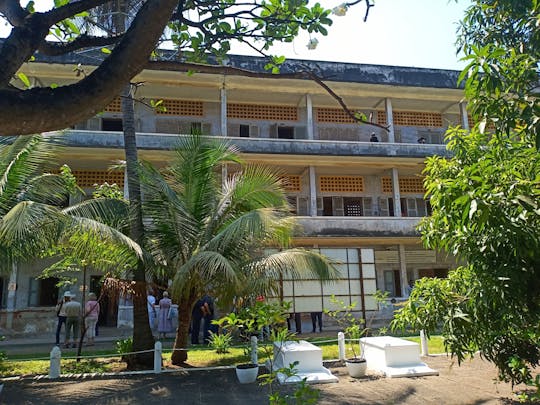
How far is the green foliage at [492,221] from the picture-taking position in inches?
146

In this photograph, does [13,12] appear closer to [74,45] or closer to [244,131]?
[74,45]

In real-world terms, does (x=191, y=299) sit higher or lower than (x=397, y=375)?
higher

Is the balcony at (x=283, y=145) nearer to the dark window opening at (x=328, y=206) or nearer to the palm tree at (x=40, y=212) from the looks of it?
the dark window opening at (x=328, y=206)

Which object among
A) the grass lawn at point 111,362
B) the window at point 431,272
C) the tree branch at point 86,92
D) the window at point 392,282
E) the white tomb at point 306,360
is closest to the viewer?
the tree branch at point 86,92

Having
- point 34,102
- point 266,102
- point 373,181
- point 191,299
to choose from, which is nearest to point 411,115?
point 373,181

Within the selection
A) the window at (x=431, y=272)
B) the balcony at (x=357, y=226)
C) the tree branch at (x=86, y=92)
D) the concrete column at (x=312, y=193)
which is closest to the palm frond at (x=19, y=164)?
the tree branch at (x=86, y=92)

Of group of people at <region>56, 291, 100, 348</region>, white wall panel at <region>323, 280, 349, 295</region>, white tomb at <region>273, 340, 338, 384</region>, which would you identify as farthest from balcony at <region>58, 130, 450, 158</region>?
white tomb at <region>273, 340, 338, 384</region>

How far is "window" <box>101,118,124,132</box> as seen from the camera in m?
20.5

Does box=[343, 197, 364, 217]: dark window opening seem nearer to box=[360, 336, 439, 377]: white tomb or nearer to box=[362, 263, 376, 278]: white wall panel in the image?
box=[362, 263, 376, 278]: white wall panel

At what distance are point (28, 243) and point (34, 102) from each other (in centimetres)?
622

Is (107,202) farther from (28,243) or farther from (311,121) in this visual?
(311,121)

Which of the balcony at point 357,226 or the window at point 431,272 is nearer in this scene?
the balcony at point 357,226

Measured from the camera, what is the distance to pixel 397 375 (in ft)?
24.9

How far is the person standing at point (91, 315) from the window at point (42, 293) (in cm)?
659
